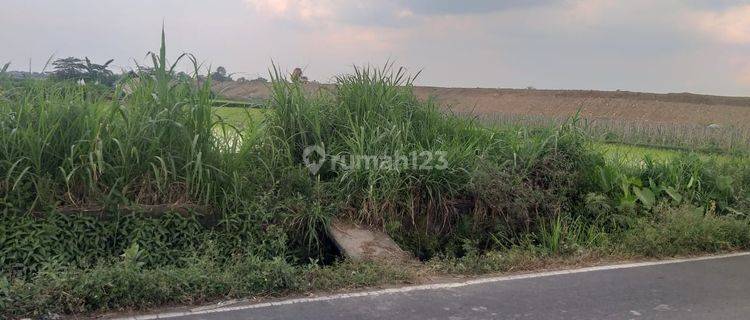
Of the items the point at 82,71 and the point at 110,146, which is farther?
the point at 82,71

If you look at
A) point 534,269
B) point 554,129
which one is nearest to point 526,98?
point 554,129

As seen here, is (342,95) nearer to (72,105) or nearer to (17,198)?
(72,105)

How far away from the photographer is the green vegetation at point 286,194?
4445 mm

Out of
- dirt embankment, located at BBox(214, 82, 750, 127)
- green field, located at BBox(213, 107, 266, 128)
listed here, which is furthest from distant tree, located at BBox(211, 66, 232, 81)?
dirt embankment, located at BBox(214, 82, 750, 127)

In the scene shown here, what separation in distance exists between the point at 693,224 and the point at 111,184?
A: 5.06 meters

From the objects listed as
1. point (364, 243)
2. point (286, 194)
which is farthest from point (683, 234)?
point (286, 194)

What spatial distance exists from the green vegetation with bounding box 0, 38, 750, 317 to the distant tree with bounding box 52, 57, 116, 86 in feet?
0.96

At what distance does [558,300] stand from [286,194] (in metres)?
2.48

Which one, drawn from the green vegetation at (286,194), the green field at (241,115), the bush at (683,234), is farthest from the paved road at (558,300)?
the green field at (241,115)

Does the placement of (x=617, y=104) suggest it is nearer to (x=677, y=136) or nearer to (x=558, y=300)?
(x=677, y=136)

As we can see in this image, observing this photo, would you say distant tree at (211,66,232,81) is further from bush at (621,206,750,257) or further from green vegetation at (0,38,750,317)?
bush at (621,206,750,257)

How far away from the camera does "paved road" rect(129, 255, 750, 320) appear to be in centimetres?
403

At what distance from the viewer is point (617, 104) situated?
1086 inches

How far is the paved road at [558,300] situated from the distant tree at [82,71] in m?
3.08
